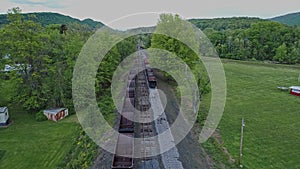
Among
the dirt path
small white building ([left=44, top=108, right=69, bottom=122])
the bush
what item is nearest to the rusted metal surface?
the dirt path

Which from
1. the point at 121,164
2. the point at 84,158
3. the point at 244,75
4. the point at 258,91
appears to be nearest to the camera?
the point at 121,164

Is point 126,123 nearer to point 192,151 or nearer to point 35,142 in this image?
point 192,151

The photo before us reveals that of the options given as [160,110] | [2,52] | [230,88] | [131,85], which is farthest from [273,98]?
[2,52]

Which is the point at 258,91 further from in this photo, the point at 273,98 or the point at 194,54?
the point at 194,54

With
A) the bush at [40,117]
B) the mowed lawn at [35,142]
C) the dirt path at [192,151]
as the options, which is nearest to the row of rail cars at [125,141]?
the dirt path at [192,151]

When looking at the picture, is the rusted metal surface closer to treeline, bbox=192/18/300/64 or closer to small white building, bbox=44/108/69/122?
small white building, bbox=44/108/69/122

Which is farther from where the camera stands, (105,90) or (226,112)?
(105,90)
